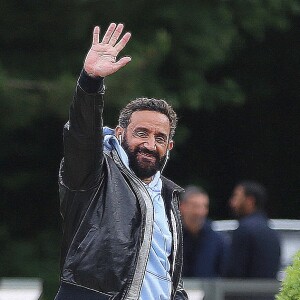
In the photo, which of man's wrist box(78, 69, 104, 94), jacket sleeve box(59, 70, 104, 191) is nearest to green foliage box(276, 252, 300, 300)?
jacket sleeve box(59, 70, 104, 191)

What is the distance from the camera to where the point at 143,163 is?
174 inches

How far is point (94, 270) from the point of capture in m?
4.15

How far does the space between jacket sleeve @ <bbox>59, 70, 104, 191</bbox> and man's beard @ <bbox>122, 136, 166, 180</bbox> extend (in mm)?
214

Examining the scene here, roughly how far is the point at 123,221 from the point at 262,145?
11920 millimetres

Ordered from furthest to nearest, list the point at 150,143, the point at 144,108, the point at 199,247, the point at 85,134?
the point at 199,247
the point at 144,108
the point at 150,143
the point at 85,134

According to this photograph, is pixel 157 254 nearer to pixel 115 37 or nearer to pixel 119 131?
pixel 119 131

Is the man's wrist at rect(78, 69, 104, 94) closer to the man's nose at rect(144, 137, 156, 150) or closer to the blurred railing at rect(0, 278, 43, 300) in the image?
the man's nose at rect(144, 137, 156, 150)

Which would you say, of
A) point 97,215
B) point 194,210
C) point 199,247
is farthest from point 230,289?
point 97,215

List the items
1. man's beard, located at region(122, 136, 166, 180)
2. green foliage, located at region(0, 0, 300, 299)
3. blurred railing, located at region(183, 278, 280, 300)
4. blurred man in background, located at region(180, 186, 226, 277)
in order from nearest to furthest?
man's beard, located at region(122, 136, 166, 180), blurred railing, located at region(183, 278, 280, 300), blurred man in background, located at region(180, 186, 226, 277), green foliage, located at region(0, 0, 300, 299)

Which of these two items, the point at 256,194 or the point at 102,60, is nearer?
the point at 102,60

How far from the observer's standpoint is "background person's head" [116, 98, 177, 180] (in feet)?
14.5

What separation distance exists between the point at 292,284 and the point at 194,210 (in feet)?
14.4

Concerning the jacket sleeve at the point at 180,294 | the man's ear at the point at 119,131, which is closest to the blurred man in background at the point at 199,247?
the jacket sleeve at the point at 180,294

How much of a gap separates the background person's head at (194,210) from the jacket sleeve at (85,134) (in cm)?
439
